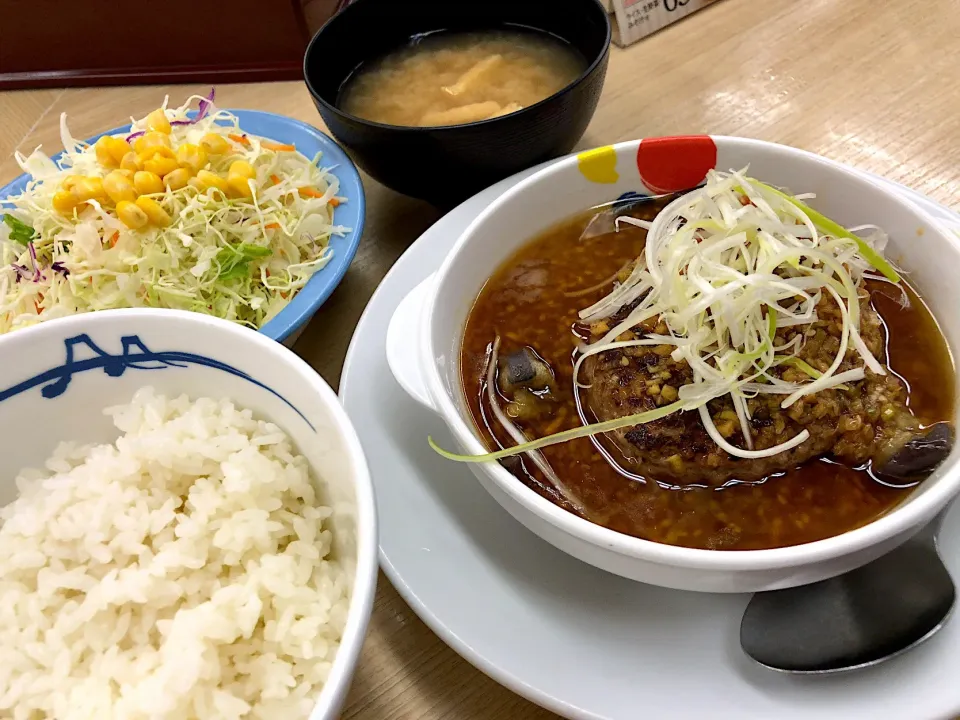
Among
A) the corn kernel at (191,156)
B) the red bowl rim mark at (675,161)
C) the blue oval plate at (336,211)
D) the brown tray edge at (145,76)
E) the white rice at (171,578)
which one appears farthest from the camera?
the brown tray edge at (145,76)

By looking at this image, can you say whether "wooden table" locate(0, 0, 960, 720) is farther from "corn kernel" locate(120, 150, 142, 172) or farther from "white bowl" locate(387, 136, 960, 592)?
"corn kernel" locate(120, 150, 142, 172)

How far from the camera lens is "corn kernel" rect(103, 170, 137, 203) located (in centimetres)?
192

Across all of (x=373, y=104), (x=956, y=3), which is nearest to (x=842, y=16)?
(x=956, y=3)

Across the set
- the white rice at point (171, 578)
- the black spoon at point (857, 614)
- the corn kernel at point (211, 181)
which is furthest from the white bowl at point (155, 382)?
the corn kernel at point (211, 181)

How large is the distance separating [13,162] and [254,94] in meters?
0.94

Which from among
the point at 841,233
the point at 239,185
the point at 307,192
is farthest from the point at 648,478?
the point at 239,185

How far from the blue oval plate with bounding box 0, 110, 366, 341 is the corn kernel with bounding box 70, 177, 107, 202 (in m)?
0.36

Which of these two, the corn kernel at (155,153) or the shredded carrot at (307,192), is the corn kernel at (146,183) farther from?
the shredded carrot at (307,192)

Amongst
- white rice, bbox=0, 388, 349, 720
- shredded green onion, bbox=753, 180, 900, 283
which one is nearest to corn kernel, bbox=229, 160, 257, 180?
white rice, bbox=0, 388, 349, 720

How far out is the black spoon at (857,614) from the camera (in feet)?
3.36

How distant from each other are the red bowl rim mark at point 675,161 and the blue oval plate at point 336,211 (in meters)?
0.76

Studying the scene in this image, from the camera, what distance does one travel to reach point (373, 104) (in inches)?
89.1

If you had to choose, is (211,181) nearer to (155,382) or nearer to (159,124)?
(159,124)

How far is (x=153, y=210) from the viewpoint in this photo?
1.90 meters
